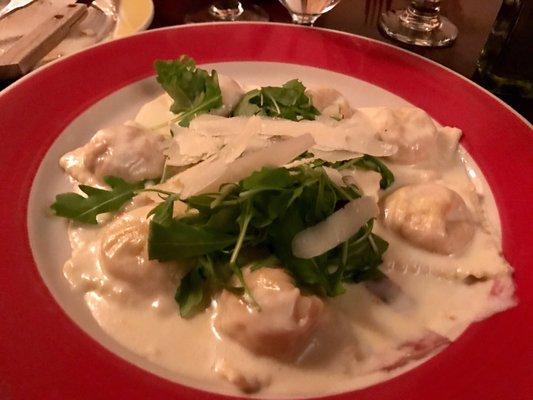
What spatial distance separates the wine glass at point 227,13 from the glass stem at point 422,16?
0.64 metres

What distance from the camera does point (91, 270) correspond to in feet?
4.09

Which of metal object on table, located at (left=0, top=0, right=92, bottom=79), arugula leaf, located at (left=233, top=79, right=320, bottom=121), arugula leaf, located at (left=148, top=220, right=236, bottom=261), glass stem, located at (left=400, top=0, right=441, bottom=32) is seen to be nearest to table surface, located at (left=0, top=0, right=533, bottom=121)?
glass stem, located at (left=400, top=0, right=441, bottom=32)

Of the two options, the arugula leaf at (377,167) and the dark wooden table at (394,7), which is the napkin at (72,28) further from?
the arugula leaf at (377,167)

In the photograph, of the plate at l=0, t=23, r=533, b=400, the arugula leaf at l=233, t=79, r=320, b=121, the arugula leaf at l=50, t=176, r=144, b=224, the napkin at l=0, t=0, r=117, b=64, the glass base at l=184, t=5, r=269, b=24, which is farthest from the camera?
the glass base at l=184, t=5, r=269, b=24

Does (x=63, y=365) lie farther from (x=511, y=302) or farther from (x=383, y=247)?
(x=511, y=302)

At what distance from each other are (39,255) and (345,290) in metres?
0.71

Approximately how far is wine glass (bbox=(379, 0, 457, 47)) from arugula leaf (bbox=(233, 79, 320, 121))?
2.82 ft

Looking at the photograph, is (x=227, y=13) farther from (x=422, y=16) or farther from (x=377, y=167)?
(x=377, y=167)

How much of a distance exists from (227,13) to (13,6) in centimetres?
89

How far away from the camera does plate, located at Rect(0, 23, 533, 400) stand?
101 centimetres

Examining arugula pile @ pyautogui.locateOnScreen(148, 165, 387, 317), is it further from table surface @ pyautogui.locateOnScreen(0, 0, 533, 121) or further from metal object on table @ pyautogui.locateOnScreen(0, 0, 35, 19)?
metal object on table @ pyautogui.locateOnScreen(0, 0, 35, 19)

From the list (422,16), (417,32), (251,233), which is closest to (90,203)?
(251,233)

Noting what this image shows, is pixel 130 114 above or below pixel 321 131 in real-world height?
below

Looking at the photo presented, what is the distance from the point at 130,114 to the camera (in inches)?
67.5
